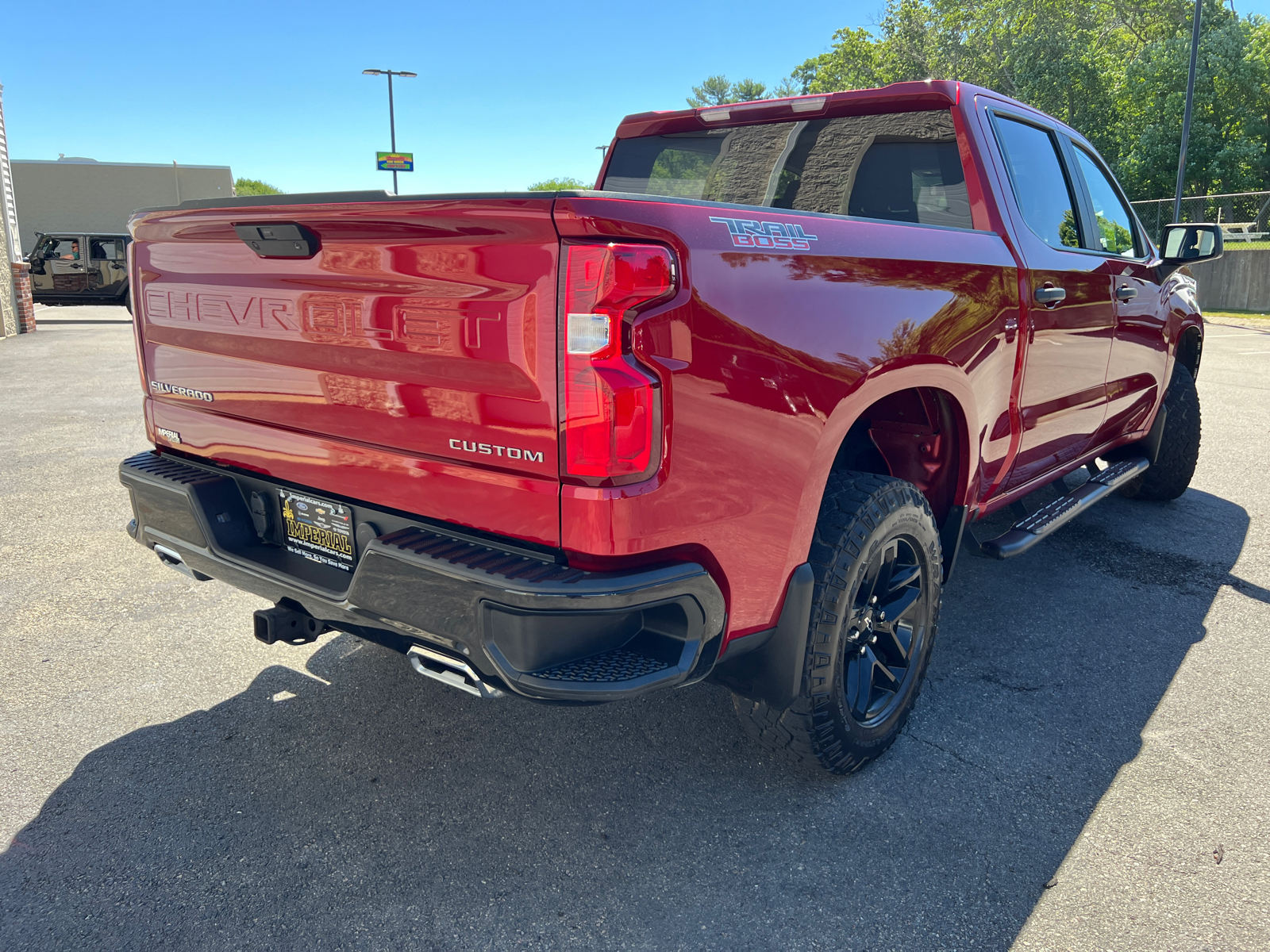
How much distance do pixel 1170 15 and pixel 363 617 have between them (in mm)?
48284

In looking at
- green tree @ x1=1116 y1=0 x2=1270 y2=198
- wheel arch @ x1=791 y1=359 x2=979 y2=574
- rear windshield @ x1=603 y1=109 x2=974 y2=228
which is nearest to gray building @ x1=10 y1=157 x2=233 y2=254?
green tree @ x1=1116 y1=0 x2=1270 y2=198

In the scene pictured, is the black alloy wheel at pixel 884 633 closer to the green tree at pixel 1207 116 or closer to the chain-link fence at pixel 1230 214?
the chain-link fence at pixel 1230 214

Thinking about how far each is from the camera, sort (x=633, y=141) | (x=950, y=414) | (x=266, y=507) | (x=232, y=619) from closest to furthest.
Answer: (x=266, y=507)
(x=950, y=414)
(x=232, y=619)
(x=633, y=141)

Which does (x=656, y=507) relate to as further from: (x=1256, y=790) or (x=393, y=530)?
(x=1256, y=790)

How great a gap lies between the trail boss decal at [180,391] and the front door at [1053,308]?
8.81ft

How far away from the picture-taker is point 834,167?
137 inches

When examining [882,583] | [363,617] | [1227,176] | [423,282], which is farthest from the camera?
[1227,176]

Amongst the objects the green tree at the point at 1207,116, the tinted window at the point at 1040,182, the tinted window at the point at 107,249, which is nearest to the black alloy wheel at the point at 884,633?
the tinted window at the point at 1040,182

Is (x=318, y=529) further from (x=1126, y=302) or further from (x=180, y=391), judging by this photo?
(x=1126, y=302)

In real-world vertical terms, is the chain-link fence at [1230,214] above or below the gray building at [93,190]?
below

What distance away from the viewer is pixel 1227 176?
29.6m

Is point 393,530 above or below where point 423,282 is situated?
below

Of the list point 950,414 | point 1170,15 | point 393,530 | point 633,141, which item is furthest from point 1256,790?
point 1170,15

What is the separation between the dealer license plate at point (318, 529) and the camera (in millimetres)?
2336
